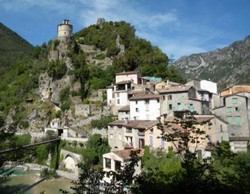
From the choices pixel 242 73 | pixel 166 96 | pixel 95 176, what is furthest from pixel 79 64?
pixel 242 73

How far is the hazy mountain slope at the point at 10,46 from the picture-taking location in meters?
95.5

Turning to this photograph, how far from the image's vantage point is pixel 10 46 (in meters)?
103

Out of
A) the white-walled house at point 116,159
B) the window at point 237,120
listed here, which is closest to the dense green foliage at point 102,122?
the white-walled house at point 116,159

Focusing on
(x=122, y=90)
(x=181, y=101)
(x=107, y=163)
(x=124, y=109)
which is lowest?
(x=107, y=163)

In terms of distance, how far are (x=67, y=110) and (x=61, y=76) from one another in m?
10.3

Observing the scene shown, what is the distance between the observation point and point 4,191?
31.7 meters

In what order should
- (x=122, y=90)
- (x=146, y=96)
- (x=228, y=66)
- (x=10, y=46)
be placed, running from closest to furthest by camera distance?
(x=146, y=96) → (x=122, y=90) → (x=10, y=46) → (x=228, y=66)

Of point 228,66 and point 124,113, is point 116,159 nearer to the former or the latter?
point 124,113

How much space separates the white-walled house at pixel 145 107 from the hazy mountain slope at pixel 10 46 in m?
63.5

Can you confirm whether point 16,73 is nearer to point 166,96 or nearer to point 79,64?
point 79,64

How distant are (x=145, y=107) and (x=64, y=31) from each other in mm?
36110

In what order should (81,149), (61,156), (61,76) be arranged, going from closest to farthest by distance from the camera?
(81,149) < (61,156) < (61,76)

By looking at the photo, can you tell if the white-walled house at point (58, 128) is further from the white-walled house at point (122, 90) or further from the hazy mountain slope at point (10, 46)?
the hazy mountain slope at point (10, 46)

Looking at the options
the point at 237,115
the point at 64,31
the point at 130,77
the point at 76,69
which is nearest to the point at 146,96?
the point at 130,77
